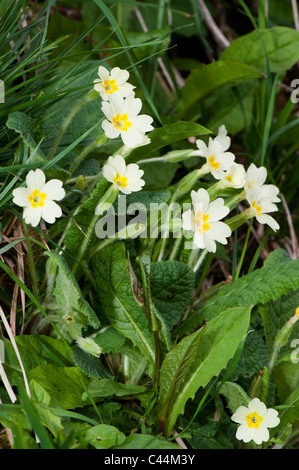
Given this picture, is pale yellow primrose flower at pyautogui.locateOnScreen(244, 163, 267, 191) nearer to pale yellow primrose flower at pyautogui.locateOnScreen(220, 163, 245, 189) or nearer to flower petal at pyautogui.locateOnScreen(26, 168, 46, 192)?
pale yellow primrose flower at pyautogui.locateOnScreen(220, 163, 245, 189)

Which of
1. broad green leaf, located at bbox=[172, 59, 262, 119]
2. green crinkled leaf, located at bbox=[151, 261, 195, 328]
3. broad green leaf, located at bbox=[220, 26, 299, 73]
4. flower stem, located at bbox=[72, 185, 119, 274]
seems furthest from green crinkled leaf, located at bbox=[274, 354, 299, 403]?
broad green leaf, located at bbox=[220, 26, 299, 73]

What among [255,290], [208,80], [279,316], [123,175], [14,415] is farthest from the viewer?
[208,80]

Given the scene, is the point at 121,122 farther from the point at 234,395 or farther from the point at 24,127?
the point at 234,395

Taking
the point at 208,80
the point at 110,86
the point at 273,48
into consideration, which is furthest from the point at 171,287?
the point at 273,48

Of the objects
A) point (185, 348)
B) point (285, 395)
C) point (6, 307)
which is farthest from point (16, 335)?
point (285, 395)

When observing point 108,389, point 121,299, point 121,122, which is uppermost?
point 121,122

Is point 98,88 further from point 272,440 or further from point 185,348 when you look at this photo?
point 272,440
